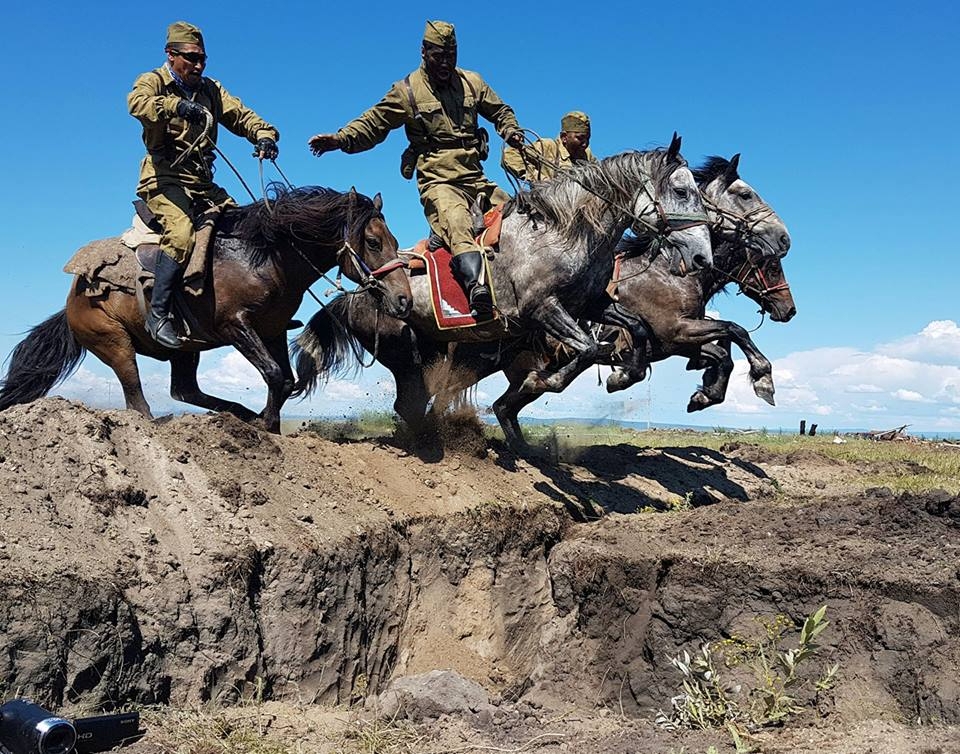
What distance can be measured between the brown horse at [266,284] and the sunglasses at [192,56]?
124cm

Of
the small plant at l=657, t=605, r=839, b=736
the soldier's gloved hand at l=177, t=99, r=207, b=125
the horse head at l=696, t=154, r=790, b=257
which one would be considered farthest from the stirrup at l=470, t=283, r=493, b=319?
the horse head at l=696, t=154, r=790, b=257

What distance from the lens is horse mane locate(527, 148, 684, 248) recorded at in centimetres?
868

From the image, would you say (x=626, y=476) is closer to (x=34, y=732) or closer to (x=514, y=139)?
(x=514, y=139)

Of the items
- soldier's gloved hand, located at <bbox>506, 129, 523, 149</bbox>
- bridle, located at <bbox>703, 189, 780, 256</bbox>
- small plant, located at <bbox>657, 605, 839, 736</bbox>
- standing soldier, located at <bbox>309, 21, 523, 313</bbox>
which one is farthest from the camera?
bridle, located at <bbox>703, 189, 780, 256</bbox>

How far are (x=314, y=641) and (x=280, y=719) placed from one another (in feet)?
2.65

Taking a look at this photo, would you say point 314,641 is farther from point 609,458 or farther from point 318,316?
point 609,458

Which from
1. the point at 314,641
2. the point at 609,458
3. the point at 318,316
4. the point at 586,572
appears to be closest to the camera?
the point at 314,641

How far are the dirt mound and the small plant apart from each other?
184mm

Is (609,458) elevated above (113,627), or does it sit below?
above

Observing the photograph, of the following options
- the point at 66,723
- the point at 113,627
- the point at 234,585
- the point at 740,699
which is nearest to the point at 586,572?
the point at 740,699

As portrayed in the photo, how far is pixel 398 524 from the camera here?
24.4 feet

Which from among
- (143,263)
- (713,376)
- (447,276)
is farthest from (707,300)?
(143,263)

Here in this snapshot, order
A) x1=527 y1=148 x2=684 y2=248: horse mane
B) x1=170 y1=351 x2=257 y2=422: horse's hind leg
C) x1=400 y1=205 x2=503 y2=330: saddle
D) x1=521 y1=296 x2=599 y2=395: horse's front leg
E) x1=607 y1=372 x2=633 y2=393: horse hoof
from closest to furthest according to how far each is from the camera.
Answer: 1. x1=521 y1=296 x2=599 y2=395: horse's front leg
2. x1=527 y1=148 x2=684 y2=248: horse mane
3. x1=400 y1=205 x2=503 y2=330: saddle
4. x1=170 y1=351 x2=257 y2=422: horse's hind leg
5. x1=607 y1=372 x2=633 y2=393: horse hoof

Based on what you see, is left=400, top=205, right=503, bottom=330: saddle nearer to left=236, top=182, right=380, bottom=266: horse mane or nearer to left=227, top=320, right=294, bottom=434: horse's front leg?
left=236, top=182, right=380, bottom=266: horse mane
